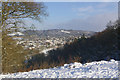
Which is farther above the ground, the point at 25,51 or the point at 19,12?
the point at 19,12

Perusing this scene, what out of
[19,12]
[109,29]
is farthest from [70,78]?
[109,29]

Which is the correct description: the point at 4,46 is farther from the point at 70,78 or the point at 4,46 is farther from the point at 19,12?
the point at 70,78

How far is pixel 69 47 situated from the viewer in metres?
43.9

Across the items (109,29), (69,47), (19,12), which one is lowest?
(69,47)

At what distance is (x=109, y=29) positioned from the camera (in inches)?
1242

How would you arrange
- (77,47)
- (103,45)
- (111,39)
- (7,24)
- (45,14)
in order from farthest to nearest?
(77,47) → (103,45) → (111,39) → (45,14) → (7,24)

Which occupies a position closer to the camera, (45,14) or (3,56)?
(3,56)

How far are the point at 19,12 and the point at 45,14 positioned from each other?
208 cm

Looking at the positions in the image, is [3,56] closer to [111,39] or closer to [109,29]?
[109,29]

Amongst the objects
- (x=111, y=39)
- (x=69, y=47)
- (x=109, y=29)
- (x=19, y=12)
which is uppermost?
(x=19, y=12)

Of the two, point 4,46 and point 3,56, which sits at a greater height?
point 4,46

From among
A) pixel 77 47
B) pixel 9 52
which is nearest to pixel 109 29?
pixel 77 47

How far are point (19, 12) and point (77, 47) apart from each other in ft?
109

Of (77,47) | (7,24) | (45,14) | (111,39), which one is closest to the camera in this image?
(7,24)
